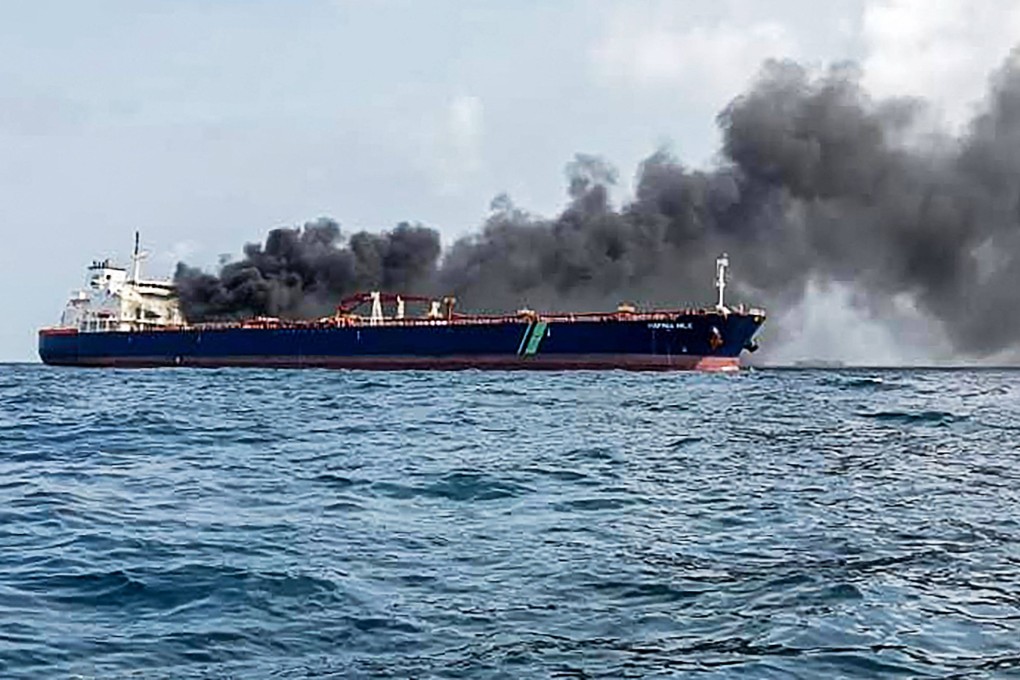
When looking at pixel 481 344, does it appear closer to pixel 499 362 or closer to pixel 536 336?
pixel 499 362

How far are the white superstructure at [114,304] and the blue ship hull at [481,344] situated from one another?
1101cm

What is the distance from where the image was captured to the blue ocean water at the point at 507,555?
6.87m

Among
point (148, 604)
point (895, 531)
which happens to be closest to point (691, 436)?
point (895, 531)

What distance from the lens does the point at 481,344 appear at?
2498 inches

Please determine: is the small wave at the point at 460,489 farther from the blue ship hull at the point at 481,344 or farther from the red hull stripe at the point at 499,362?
the red hull stripe at the point at 499,362

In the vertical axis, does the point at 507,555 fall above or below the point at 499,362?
below

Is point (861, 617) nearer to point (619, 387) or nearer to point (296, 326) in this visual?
point (619, 387)

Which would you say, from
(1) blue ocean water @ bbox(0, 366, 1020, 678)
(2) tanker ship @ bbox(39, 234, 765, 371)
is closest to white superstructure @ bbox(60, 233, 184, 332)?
(2) tanker ship @ bbox(39, 234, 765, 371)

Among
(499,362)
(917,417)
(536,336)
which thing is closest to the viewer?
(917,417)

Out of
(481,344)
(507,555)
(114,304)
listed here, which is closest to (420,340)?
(481,344)

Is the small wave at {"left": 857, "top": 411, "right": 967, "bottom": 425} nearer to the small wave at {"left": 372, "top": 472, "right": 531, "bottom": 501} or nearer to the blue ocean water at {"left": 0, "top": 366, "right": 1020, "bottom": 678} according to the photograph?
the blue ocean water at {"left": 0, "top": 366, "right": 1020, "bottom": 678}

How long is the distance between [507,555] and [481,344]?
53643 mm

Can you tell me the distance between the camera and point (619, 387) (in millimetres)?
40125

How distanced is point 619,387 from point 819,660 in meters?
33.5
